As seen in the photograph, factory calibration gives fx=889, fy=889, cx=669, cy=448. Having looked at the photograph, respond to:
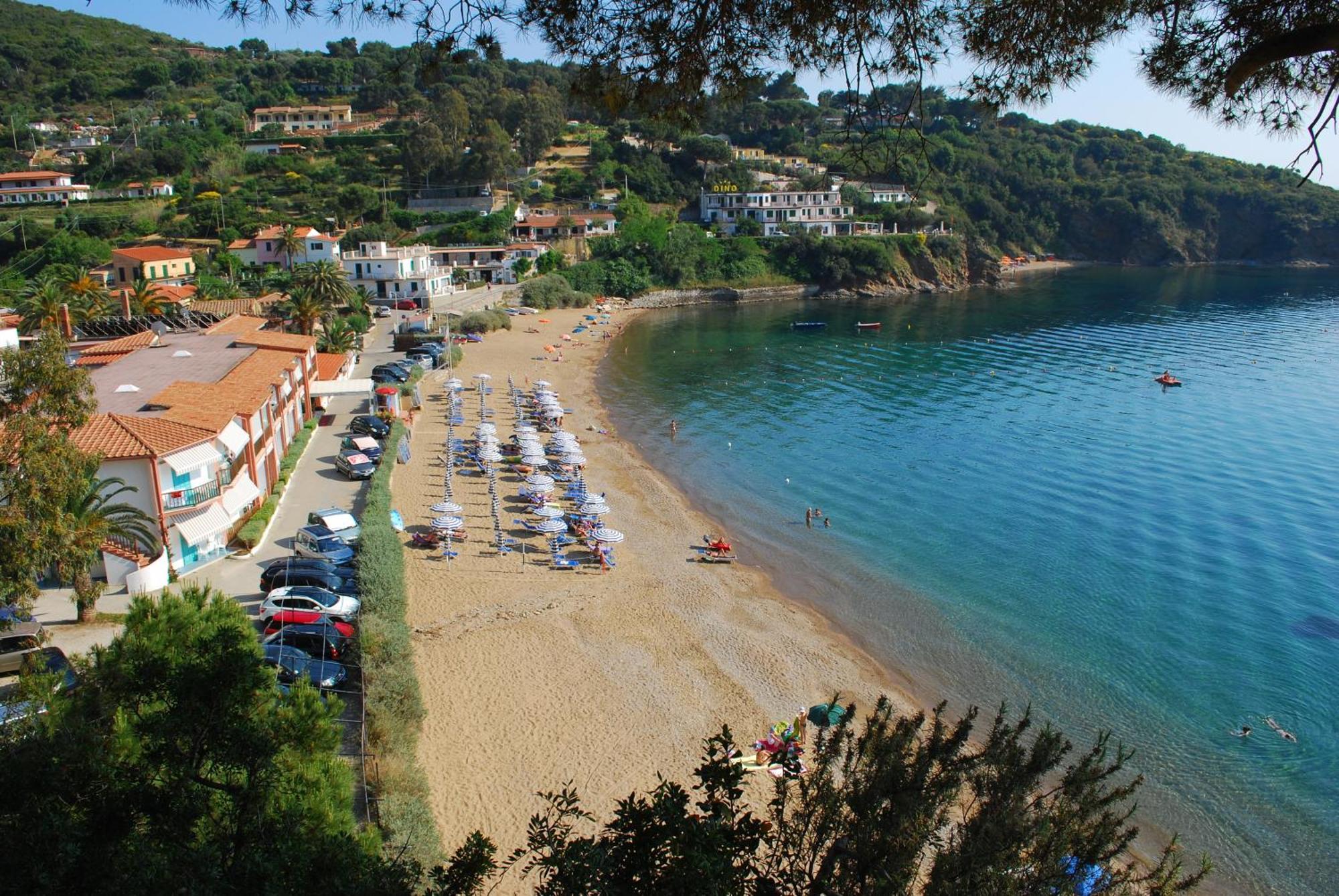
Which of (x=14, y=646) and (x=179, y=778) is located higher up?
(x=179, y=778)

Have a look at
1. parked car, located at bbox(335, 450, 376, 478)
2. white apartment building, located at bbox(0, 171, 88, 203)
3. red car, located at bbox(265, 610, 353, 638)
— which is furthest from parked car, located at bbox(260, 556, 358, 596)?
white apartment building, located at bbox(0, 171, 88, 203)

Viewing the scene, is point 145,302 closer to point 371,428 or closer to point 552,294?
point 371,428

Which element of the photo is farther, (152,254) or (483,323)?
(152,254)

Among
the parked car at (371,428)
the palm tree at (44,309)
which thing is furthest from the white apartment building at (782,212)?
the parked car at (371,428)

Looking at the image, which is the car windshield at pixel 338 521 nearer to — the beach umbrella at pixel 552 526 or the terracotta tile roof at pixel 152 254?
the beach umbrella at pixel 552 526

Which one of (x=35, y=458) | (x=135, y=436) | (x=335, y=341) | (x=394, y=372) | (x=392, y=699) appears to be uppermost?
(x=35, y=458)

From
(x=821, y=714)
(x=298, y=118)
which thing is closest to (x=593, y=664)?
(x=821, y=714)
